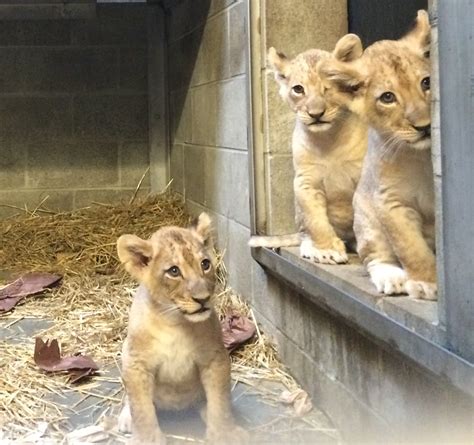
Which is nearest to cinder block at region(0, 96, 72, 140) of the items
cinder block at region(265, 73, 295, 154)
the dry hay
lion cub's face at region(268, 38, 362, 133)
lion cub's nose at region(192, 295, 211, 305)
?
the dry hay

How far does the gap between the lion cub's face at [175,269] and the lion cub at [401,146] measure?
0.56 meters

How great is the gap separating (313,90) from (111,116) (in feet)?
12.7

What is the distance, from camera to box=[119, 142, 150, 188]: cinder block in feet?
22.2

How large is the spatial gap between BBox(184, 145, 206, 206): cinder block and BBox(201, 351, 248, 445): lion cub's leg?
7.97ft

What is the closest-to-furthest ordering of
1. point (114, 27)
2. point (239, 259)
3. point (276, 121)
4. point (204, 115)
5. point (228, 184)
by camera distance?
point (276, 121) → point (239, 259) → point (228, 184) → point (204, 115) → point (114, 27)

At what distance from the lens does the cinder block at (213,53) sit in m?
4.60

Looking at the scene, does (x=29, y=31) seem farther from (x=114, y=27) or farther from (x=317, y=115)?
(x=317, y=115)

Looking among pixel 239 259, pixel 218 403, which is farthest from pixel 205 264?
pixel 239 259

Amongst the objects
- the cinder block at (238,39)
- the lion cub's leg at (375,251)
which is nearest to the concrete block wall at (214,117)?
the cinder block at (238,39)

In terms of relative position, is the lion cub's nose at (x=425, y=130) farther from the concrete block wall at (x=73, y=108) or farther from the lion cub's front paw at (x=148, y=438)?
the concrete block wall at (x=73, y=108)

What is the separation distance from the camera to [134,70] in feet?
22.2

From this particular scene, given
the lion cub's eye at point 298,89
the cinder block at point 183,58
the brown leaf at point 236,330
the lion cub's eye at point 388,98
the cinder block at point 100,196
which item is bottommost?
the brown leaf at point 236,330

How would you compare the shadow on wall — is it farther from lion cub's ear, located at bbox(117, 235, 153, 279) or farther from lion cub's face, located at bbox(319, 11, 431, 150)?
lion cub's face, located at bbox(319, 11, 431, 150)

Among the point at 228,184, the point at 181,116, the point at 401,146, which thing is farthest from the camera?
the point at 181,116
